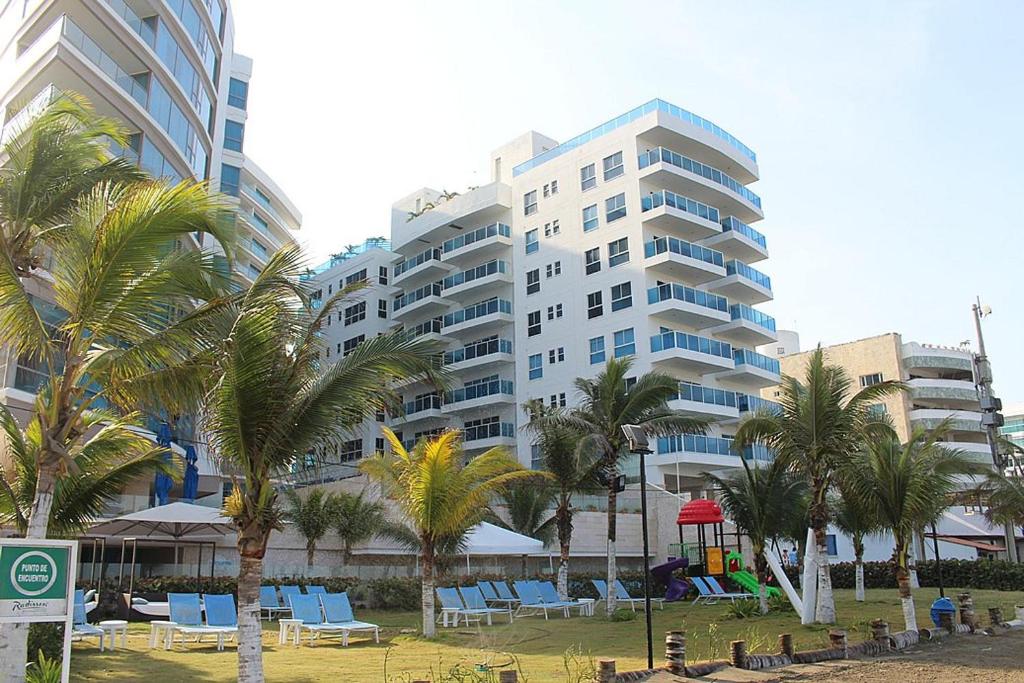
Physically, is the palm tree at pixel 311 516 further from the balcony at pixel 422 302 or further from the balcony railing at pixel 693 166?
the balcony at pixel 422 302

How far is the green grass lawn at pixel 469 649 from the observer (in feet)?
37.8

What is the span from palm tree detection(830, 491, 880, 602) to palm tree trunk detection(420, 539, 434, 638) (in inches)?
348

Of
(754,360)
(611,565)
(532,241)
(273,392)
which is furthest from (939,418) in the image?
(273,392)

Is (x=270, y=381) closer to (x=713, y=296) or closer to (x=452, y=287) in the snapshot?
(x=713, y=296)

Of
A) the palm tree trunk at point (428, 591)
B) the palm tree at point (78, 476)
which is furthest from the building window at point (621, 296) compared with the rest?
the palm tree at point (78, 476)

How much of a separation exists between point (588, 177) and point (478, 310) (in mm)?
10479

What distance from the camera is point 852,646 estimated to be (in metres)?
13.4

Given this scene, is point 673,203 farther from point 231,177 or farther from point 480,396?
point 231,177

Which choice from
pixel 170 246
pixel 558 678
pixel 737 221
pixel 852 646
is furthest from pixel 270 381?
pixel 737 221

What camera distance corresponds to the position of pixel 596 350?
151 ft

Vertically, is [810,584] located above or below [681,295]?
below

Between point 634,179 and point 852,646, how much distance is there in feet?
116

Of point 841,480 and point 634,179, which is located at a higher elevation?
point 634,179

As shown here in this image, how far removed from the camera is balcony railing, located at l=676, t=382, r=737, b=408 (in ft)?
139
